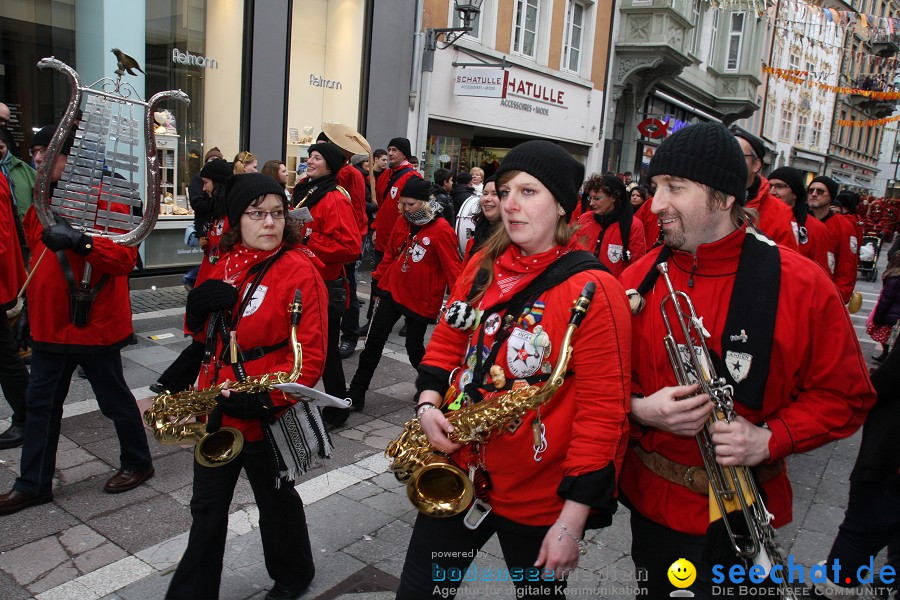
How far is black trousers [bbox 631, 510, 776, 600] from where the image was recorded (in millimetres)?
2010

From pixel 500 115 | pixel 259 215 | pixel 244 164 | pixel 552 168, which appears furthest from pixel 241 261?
pixel 500 115

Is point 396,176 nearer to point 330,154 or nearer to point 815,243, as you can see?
point 330,154

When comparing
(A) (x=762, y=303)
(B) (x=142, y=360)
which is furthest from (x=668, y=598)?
(B) (x=142, y=360)

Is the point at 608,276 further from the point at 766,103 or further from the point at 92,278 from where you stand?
the point at 766,103

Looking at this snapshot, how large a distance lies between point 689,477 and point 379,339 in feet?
12.8

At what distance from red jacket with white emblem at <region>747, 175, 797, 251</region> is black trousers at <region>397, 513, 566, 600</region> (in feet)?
9.39

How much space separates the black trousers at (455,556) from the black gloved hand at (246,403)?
2.72 feet

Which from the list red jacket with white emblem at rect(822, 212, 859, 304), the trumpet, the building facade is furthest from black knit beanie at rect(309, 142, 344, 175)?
the building facade

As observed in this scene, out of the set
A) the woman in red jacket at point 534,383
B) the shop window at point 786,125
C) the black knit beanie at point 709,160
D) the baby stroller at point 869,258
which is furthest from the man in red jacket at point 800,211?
the shop window at point 786,125

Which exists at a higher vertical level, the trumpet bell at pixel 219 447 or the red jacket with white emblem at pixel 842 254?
the red jacket with white emblem at pixel 842 254

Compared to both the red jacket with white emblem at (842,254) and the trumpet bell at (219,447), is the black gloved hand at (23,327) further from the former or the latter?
the red jacket with white emblem at (842,254)

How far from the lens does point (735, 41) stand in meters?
27.7

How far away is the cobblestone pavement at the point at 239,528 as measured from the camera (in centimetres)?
338

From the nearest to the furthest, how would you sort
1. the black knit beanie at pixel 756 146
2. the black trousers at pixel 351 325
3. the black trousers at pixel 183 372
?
the black knit beanie at pixel 756 146 < the black trousers at pixel 183 372 < the black trousers at pixel 351 325
